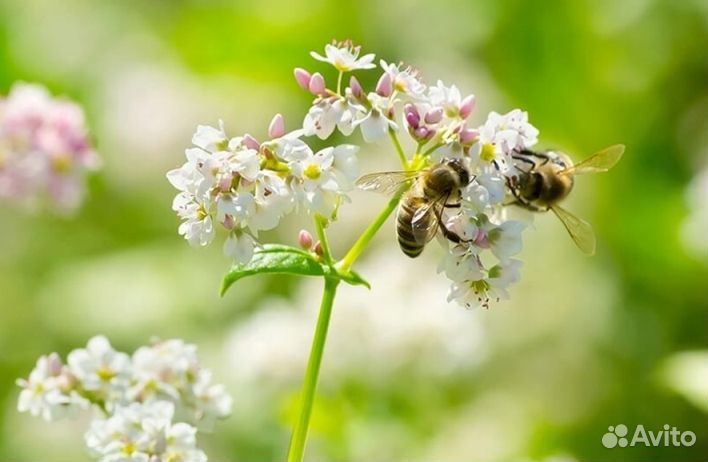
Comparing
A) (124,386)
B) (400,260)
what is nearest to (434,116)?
(124,386)

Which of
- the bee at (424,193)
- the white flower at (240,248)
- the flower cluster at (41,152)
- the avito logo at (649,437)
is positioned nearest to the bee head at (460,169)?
the bee at (424,193)

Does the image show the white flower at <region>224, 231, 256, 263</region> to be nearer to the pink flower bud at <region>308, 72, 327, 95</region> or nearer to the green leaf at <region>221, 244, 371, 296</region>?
the green leaf at <region>221, 244, 371, 296</region>

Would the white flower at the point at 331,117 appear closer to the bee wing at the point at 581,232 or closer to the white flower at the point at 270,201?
the white flower at the point at 270,201

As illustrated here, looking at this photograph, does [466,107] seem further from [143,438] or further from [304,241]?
[143,438]

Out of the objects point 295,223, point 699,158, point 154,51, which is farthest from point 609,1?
point 154,51

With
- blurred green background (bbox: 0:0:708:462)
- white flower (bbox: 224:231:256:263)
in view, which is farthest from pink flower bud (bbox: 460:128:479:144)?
blurred green background (bbox: 0:0:708:462)

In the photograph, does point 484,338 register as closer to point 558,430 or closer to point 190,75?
point 558,430
